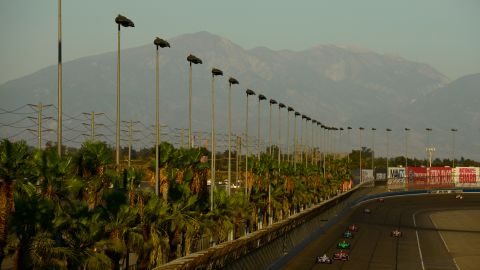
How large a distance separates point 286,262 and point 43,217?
136 feet

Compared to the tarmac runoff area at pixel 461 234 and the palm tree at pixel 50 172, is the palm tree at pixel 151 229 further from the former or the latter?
the tarmac runoff area at pixel 461 234

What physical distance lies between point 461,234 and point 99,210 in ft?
315

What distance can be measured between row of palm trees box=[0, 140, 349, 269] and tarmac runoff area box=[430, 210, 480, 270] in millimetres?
28995

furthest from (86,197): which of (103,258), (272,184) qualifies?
(272,184)

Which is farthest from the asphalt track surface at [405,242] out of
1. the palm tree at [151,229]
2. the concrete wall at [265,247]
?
the palm tree at [151,229]

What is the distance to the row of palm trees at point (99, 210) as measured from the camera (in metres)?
38.3

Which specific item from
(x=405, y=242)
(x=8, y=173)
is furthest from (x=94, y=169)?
(x=405, y=242)

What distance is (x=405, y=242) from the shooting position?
113 metres

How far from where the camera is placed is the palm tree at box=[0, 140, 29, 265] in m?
37.0

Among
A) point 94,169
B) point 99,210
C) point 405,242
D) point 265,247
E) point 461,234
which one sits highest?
point 94,169

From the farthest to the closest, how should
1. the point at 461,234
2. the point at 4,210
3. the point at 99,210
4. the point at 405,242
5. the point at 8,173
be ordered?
the point at 461,234 → the point at 405,242 → the point at 99,210 → the point at 8,173 → the point at 4,210

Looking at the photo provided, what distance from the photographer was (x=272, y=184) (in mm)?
110375

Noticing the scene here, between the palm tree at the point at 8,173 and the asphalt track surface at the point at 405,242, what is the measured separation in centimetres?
3938

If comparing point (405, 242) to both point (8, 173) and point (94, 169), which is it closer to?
point (94, 169)
